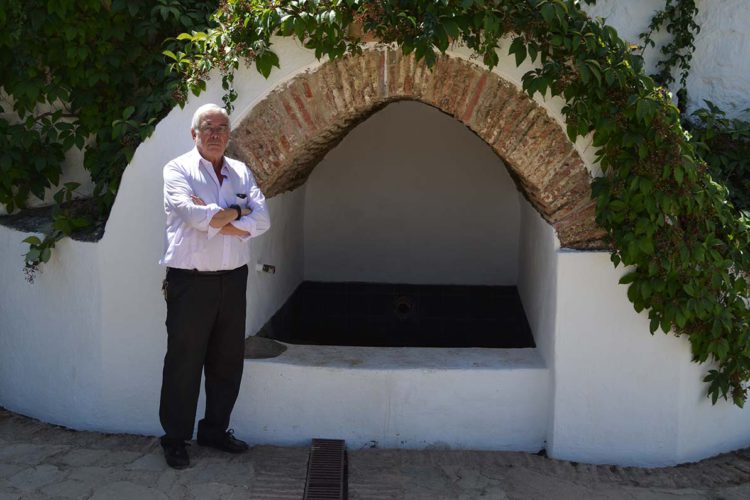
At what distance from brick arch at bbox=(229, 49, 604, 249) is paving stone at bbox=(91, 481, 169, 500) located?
1.69 meters

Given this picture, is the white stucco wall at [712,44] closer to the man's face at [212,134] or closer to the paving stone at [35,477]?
the man's face at [212,134]

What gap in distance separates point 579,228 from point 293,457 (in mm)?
1862

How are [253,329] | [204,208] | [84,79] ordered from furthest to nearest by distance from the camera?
[253,329]
[84,79]
[204,208]

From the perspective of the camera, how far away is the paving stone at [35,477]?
4.00 m

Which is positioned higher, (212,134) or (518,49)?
(518,49)

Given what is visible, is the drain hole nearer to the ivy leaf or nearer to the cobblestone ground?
the cobblestone ground

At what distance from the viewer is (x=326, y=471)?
13.5 feet

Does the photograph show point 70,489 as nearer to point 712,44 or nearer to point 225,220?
point 225,220

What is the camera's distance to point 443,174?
21.5 feet

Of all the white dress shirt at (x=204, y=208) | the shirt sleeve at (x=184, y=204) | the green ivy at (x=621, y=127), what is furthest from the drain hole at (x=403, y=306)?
the shirt sleeve at (x=184, y=204)

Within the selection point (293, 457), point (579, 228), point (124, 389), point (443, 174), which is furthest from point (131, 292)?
point (443, 174)

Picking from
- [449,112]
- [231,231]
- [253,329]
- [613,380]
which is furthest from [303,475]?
[449,112]

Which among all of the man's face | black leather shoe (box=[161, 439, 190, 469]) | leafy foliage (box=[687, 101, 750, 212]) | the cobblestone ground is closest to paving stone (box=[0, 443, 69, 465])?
the cobblestone ground

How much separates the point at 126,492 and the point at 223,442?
551 millimetres
